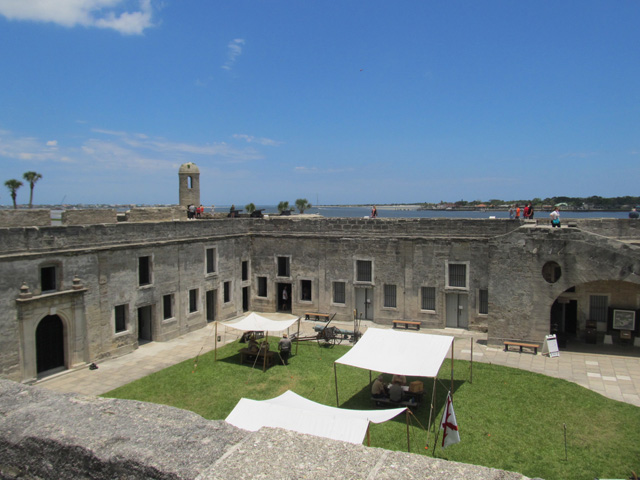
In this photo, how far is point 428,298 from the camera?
25562 millimetres

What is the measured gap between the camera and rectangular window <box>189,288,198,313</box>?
25.3 metres

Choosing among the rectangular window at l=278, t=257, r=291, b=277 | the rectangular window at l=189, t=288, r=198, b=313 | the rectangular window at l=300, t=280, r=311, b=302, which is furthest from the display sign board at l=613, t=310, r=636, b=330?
the rectangular window at l=189, t=288, r=198, b=313

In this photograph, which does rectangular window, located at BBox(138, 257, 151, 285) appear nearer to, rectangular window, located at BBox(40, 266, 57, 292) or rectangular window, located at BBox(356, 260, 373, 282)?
rectangular window, located at BBox(40, 266, 57, 292)

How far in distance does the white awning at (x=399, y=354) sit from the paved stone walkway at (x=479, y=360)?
2.82m

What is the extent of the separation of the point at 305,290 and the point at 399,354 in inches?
558

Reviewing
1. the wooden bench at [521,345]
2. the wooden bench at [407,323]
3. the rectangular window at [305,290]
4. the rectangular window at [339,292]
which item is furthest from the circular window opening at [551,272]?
the rectangular window at [305,290]

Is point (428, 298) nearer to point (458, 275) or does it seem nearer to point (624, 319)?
point (458, 275)

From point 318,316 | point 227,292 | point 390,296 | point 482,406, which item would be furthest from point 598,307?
point 227,292

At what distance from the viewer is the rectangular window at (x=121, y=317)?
69.9 ft

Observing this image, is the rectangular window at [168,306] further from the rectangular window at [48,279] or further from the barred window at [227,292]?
the rectangular window at [48,279]

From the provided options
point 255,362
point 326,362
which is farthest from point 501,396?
point 255,362

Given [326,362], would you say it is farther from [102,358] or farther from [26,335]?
[26,335]

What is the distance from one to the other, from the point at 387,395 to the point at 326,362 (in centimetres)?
511

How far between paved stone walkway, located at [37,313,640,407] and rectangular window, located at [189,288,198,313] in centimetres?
179
